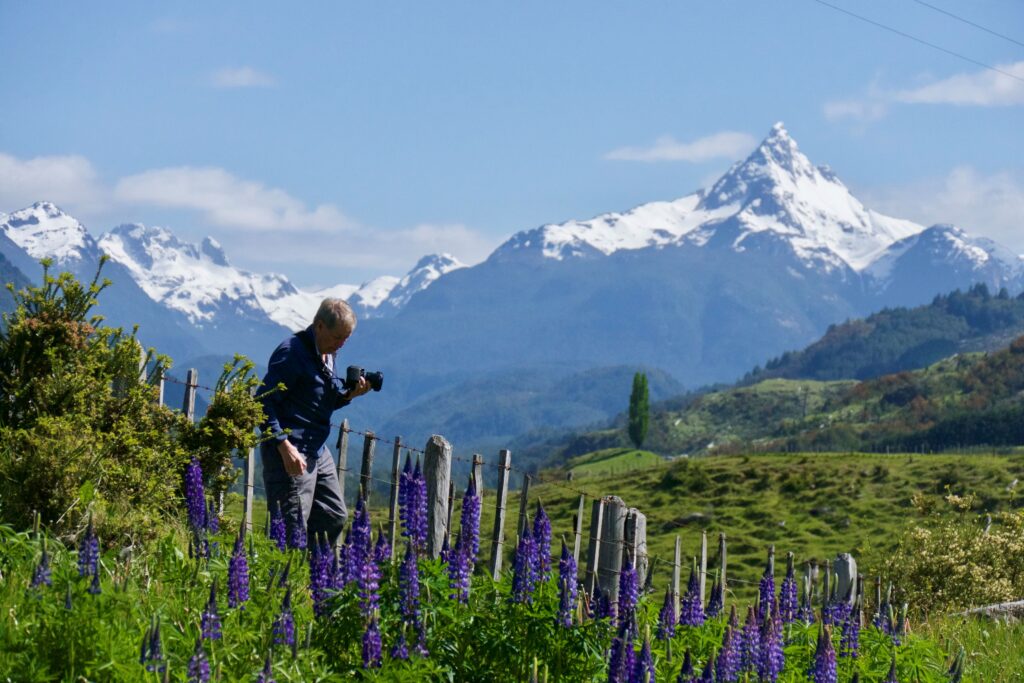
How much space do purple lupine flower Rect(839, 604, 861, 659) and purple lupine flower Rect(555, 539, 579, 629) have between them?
235cm

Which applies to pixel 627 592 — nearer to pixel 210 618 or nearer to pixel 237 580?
pixel 237 580

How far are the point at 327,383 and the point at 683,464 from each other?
83.6 metres

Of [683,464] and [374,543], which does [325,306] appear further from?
[683,464]

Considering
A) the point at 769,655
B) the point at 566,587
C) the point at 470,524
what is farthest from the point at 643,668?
the point at 470,524

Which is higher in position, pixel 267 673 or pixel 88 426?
pixel 88 426

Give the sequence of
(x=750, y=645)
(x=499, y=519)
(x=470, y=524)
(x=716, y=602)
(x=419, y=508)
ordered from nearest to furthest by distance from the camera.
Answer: (x=750, y=645)
(x=419, y=508)
(x=470, y=524)
(x=716, y=602)
(x=499, y=519)

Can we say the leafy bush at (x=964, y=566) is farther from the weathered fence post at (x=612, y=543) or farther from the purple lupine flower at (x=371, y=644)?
the purple lupine flower at (x=371, y=644)

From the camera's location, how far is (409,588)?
6.13m

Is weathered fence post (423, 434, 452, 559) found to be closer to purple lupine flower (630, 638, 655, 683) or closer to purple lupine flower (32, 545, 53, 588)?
purple lupine flower (32, 545, 53, 588)

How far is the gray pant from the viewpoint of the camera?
9.03 meters

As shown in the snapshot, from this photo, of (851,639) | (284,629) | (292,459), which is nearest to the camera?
(284,629)

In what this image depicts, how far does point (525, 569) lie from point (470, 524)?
2.10 ft

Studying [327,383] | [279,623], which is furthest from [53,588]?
[327,383]

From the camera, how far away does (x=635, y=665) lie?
17.2ft
